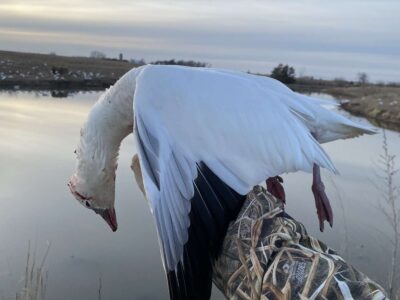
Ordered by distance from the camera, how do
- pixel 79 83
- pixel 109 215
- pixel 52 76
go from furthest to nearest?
1. pixel 79 83
2. pixel 52 76
3. pixel 109 215

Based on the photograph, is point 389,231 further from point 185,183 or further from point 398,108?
point 398,108

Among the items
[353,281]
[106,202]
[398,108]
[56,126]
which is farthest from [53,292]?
[398,108]

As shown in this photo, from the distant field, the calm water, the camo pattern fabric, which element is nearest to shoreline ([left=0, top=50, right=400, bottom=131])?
the distant field

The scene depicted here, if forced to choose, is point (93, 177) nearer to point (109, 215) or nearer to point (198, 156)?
point (109, 215)

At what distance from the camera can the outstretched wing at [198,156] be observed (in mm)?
1932

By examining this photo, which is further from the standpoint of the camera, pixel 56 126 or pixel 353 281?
pixel 56 126

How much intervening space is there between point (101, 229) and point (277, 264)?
6.70 m

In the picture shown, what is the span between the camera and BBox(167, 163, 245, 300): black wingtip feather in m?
1.93

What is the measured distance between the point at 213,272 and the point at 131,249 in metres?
5.83

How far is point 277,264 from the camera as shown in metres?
1.95

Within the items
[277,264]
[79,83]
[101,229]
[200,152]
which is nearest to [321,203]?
[277,264]

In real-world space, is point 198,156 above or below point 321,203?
above

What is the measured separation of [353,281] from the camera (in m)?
1.84

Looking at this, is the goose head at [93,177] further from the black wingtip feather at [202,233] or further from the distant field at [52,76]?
the distant field at [52,76]
